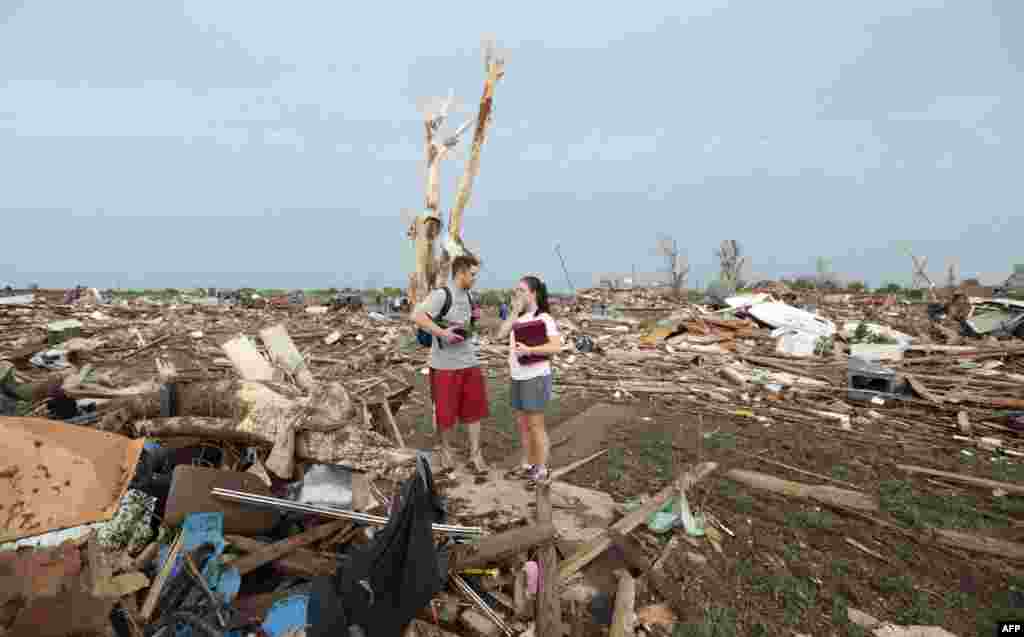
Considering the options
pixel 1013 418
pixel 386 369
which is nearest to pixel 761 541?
pixel 1013 418

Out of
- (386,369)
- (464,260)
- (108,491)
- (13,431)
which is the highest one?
(464,260)

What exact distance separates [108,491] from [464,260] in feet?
10.5

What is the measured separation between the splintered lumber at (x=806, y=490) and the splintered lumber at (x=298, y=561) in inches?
169

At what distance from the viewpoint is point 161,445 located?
3.55 meters

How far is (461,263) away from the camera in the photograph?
15.5 ft

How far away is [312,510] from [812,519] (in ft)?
14.2

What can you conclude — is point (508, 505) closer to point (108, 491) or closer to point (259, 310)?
point (108, 491)

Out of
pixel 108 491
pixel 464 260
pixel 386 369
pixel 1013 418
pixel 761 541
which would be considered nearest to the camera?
pixel 108 491

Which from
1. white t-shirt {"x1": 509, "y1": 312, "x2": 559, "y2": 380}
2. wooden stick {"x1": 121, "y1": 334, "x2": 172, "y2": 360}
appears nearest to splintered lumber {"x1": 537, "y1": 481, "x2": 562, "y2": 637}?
white t-shirt {"x1": 509, "y1": 312, "x2": 559, "y2": 380}

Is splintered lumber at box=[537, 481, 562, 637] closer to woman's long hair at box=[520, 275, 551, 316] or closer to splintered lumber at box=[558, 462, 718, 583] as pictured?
splintered lumber at box=[558, 462, 718, 583]

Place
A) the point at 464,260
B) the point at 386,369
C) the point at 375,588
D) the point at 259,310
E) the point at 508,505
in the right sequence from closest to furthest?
the point at 375,588, the point at 508,505, the point at 464,260, the point at 386,369, the point at 259,310

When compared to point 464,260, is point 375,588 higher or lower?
lower

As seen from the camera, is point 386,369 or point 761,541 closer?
point 761,541

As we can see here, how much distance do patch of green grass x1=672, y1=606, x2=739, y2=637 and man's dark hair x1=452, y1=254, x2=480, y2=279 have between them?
3446mm
